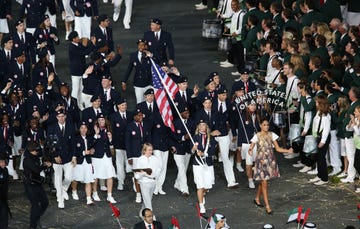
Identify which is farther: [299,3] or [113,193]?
[299,3]

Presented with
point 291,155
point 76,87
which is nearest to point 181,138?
point 291,155

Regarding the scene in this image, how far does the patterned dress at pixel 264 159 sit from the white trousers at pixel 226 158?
1531mm

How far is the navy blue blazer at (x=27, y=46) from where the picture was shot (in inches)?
1156

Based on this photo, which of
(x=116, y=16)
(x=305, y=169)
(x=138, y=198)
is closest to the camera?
(x=138, y=198)

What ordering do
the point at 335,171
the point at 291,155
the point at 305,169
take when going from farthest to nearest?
the point at 291,155, the point at 305,169, the point at 335,171

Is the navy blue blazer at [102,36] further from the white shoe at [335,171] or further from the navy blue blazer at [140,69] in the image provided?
the white shoe at [335,171]

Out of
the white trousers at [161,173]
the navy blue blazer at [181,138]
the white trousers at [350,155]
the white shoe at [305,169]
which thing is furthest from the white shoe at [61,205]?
the white trousers at [350,155]

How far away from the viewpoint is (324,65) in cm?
2753

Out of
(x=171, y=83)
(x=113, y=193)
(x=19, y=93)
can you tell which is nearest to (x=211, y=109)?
(x=171, y=83)

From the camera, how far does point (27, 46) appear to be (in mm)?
29625

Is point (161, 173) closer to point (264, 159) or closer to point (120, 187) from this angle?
point (120, 187)

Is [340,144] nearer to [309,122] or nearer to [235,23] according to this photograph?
[309,122]

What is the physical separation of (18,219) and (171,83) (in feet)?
15.4

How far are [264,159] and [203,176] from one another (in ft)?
4.50
